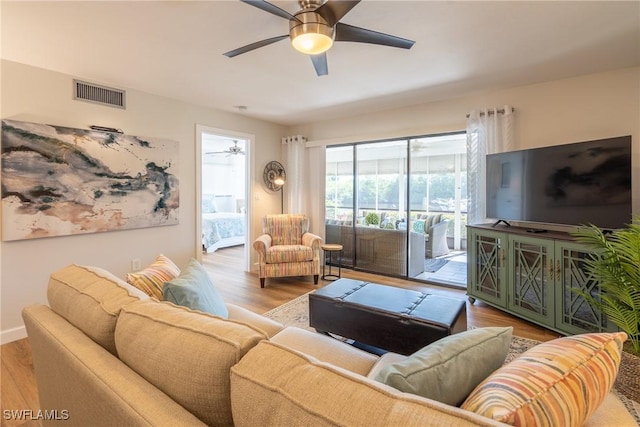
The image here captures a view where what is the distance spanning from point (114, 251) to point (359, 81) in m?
3.26

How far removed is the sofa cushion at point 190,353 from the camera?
71cm

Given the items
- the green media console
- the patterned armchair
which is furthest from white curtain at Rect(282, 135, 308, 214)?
the green media console

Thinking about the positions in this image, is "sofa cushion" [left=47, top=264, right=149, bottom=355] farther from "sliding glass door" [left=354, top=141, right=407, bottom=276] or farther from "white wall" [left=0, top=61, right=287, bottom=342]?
"sliding glass door" [left=354, top=141, right=407, bottom=276]

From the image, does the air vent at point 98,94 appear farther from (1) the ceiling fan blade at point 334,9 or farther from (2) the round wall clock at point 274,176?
(1) the ceiling fan blade at point 334,9

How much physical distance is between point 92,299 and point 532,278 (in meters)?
3.32

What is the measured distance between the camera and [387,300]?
2.31 meters

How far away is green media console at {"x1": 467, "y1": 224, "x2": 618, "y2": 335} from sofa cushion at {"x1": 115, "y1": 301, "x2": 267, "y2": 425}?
2815 mm

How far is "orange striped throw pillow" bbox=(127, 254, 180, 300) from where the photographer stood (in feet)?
4.99

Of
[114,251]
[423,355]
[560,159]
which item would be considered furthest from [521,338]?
[114,251]

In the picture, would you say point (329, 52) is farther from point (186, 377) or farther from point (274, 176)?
point (274, 176)

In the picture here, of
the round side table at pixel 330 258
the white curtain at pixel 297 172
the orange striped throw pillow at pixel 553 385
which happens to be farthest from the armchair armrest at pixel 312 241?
the orange striped throw pillow at pixel 553 385

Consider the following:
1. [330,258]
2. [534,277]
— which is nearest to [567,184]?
[534,277]

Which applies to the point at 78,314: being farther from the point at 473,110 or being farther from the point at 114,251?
the point at 473,110

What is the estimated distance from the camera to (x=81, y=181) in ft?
9.66
